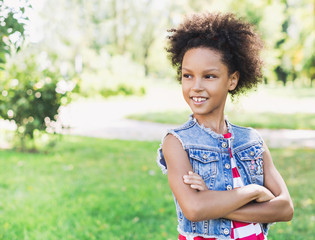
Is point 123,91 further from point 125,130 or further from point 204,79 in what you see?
point 204,79

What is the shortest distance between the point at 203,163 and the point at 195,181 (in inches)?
5.0

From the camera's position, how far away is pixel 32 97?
720cm

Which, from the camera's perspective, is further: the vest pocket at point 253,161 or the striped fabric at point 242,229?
the vest pocket at point 253,161

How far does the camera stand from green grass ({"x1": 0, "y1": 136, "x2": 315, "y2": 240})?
12.5 ft

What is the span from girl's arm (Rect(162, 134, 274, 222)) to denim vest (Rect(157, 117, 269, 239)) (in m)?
0.07

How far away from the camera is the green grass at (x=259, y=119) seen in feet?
36.3

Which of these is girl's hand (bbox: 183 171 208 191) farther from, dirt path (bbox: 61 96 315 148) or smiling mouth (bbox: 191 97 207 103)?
dirt path (bbox: 61 96 315 148)

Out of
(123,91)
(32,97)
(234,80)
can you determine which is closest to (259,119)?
(32,97)

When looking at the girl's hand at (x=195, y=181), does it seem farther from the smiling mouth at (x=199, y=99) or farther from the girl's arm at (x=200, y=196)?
the smiling mouth at (x=199, y=99)

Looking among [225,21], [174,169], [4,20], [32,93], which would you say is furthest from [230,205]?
[32,93]

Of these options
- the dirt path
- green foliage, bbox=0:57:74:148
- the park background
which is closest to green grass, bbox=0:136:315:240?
the park background

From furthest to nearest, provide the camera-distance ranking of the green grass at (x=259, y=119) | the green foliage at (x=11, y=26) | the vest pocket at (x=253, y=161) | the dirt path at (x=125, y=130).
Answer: the green grass at (x=259, y=119)
the dirt path at (x=125, y=130)
the green foliage at (x=11, y=26)
the vest pocket at (x=253, y=161)

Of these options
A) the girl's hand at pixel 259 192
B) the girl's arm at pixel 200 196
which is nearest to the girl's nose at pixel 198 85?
the girl's arm at pixel 200 196

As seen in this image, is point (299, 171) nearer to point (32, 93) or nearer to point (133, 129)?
point (32, 93)
